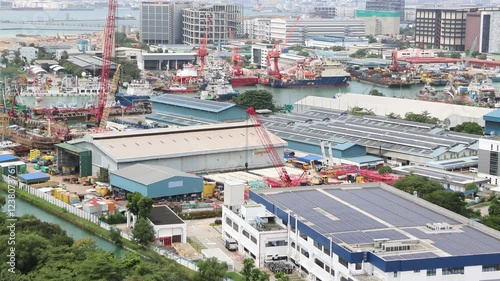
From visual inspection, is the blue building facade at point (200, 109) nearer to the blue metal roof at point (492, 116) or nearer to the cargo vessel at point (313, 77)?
the blue metal roof at point (492, 116)

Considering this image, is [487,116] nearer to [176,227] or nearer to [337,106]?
[337,106]

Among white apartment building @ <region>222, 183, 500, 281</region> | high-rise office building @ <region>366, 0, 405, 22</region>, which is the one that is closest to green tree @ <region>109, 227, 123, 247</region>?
white apartment building @ <region>222, 183, 500, 281</region>

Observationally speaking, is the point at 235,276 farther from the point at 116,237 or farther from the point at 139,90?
the point at 139,90

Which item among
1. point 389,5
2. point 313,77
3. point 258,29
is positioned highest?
point 389,5

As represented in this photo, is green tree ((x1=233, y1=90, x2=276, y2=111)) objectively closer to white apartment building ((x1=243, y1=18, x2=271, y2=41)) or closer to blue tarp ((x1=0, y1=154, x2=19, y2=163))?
blue tarp ((x1=0, y1=154, x2=19, y2=163))

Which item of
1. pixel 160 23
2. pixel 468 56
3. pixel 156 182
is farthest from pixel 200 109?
pixel 160 23

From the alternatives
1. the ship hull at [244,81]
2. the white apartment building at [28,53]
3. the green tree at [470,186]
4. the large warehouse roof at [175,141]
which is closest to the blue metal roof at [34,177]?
the large warehouse roof at [175,141]

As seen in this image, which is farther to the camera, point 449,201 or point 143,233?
point 449,201

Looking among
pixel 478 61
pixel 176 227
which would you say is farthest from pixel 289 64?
pixel 176 227
